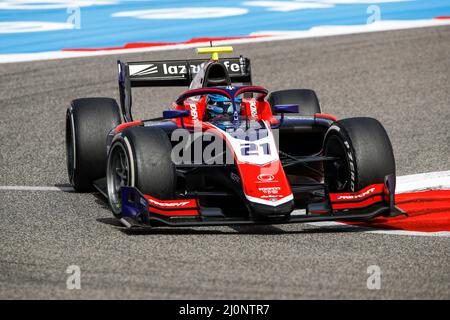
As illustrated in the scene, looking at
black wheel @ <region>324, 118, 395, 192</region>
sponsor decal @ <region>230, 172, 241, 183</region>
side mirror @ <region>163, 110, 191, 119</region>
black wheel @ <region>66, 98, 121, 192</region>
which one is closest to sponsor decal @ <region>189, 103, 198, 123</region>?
side mirror @ <region>163, 110, 191, 119</region>

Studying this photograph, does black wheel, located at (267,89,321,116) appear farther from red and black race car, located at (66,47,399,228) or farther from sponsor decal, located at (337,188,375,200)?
sponsor decal, located at (337,188,375,200)

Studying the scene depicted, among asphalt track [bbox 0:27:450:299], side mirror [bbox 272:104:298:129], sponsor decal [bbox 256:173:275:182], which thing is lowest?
asphalt track [bbox 0:27:450:299]

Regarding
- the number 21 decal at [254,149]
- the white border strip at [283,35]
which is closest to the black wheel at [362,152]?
the number 21 decal at [254,149]

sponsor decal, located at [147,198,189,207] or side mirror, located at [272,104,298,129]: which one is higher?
side mirror, located at [272,104,298,129]

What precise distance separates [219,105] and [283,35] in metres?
11.1

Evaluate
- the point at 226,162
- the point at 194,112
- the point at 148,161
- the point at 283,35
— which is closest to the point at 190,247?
the point at 148,161

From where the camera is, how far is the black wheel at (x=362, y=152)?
8.02 metres

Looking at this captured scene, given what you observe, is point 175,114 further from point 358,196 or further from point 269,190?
point 358,196

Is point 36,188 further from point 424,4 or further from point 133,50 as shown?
point 424,4

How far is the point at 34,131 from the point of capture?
1306 cm

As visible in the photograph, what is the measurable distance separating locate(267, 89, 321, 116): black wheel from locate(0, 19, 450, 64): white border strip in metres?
8.22

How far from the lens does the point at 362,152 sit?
8062mm

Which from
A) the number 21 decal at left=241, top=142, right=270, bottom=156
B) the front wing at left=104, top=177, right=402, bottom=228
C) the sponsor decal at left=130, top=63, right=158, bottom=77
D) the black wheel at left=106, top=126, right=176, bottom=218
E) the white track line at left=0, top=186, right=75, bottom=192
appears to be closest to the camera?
the front wing at left=104, top=177, right=402, bottom=228

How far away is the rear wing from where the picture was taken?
10180 millimetres
